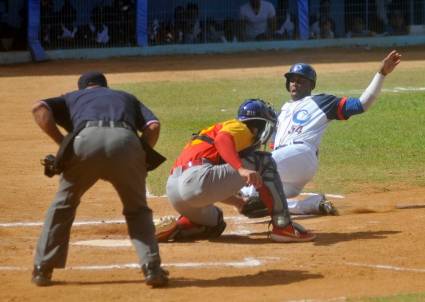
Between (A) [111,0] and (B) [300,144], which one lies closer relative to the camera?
(B) [300,144]

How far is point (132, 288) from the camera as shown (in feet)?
24.9

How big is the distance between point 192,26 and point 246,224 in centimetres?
1917

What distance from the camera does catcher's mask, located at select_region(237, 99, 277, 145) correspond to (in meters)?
8.96

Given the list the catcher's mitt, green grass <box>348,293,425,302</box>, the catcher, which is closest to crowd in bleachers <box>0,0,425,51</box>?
the catcher's mitt

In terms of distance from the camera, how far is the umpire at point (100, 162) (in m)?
7.49

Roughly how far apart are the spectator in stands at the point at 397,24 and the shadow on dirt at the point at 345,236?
70.0 ft

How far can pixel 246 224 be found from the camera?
10211 mm

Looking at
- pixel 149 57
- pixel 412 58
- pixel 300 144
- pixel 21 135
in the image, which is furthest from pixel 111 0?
pixel 300 144

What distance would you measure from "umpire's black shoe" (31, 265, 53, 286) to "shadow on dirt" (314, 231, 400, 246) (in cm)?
237

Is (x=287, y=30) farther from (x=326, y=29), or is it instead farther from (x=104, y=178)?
(x=104, y=178)

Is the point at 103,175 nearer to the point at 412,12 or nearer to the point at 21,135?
the point at 21,135

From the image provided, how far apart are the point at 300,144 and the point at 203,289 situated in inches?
131

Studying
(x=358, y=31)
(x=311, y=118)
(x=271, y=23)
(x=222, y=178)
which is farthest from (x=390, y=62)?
(x=358, y=31)

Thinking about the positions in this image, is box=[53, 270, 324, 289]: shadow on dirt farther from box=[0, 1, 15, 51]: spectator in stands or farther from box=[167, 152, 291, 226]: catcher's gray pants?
box=[0, 1, 15, 51]: spectator in stands
